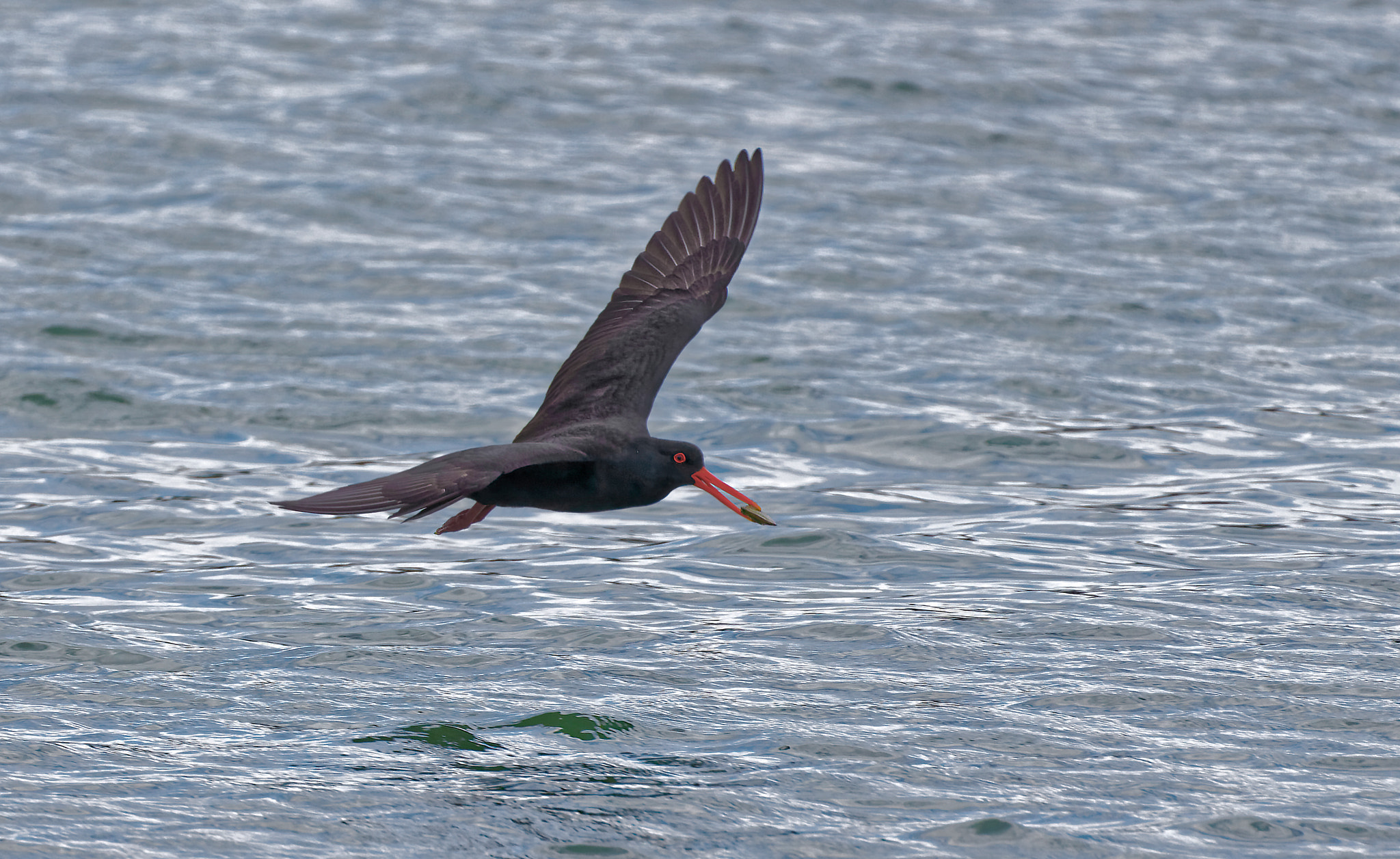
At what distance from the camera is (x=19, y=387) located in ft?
38.4

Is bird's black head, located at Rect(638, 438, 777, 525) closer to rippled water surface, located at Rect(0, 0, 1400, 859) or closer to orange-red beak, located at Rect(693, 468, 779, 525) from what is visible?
orange-red beak, located at Rect(693, 468, 779, 525)

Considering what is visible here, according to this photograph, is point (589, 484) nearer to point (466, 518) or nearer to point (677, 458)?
point (677, 458)

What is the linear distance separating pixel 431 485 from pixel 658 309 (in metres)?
2.62

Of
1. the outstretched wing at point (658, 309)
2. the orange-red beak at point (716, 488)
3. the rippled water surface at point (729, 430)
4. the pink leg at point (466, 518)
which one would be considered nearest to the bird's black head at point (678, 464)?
the orange-red beak at point (716, 488)

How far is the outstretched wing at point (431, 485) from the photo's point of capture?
→ 5.86 m

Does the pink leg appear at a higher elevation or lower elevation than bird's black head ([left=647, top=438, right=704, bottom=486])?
lower

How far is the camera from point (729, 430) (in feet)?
37.8

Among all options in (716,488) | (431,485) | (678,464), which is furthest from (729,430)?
(431,485)

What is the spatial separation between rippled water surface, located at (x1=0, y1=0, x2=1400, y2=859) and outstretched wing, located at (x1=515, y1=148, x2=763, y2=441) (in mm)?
1032

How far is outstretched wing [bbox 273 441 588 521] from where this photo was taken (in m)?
5.86

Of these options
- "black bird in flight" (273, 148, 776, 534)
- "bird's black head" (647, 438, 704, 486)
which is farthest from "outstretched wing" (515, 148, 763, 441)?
"bird's black head" (647, 438, 704, 486)

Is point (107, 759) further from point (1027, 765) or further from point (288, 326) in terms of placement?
point (288, 326)

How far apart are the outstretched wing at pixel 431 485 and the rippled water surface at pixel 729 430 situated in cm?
103

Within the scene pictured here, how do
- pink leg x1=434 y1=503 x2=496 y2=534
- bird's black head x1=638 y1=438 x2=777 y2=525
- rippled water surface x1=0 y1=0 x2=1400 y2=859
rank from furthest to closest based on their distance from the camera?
pink leg x1=434 y1=503 x2=496 y2=534 → bird's black head x1=638 y1=438 x2=777 y2=525 → rippled water surface x1=0 y1=0 x2=1400 y2=859
